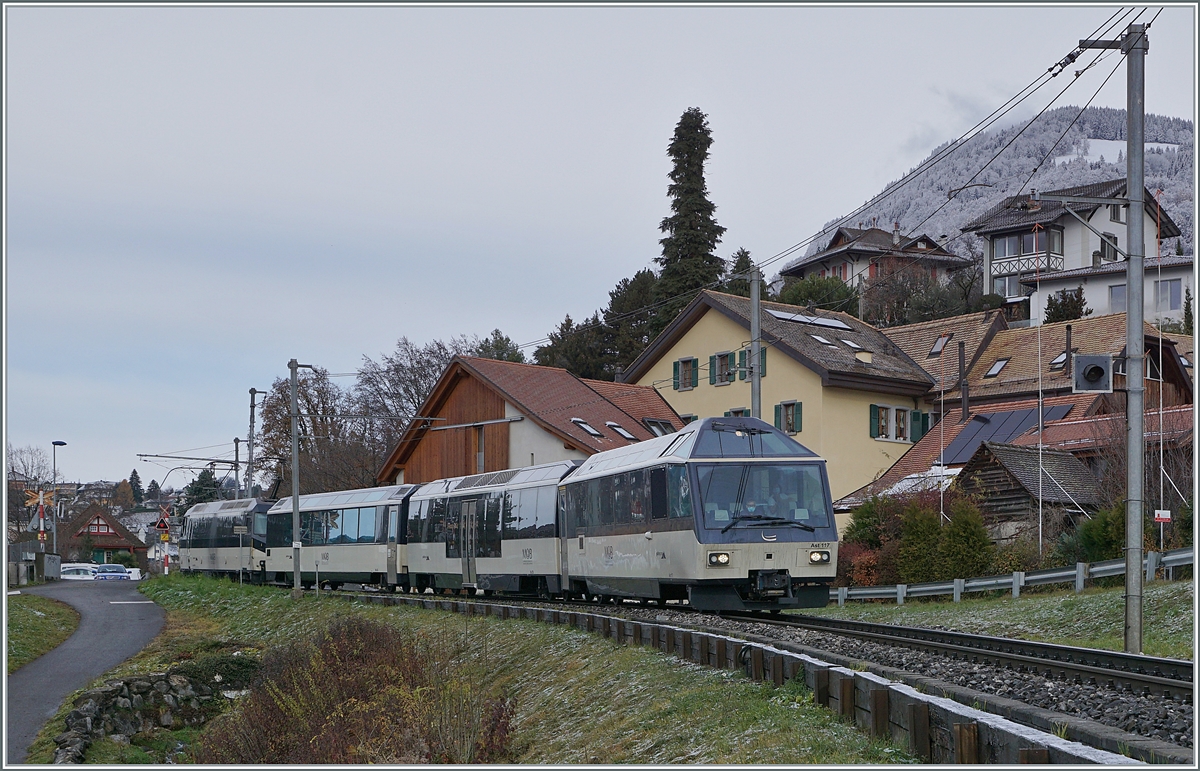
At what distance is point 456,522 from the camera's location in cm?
3375

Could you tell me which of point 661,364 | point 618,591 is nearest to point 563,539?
point 618,591

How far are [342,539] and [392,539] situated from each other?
400cm

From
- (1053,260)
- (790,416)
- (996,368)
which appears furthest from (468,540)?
(1053,260)

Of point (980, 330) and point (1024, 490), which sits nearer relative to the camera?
point (1024, 490)

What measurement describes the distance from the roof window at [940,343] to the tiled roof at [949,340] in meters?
0.09

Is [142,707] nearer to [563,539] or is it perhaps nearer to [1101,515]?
[563,539]

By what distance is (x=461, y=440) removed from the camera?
5266 cm

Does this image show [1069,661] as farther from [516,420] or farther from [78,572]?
[78,572]

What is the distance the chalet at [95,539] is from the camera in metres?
106

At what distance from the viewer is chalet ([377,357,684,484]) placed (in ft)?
155

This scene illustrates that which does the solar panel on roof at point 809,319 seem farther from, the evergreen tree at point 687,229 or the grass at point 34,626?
the grass at point 34,626

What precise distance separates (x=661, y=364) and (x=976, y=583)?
26.5 meters

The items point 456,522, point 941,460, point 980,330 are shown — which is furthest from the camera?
point 980,330

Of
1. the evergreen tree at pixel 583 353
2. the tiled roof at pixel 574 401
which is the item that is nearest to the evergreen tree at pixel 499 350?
the evergreen tree at pixel 583 353
